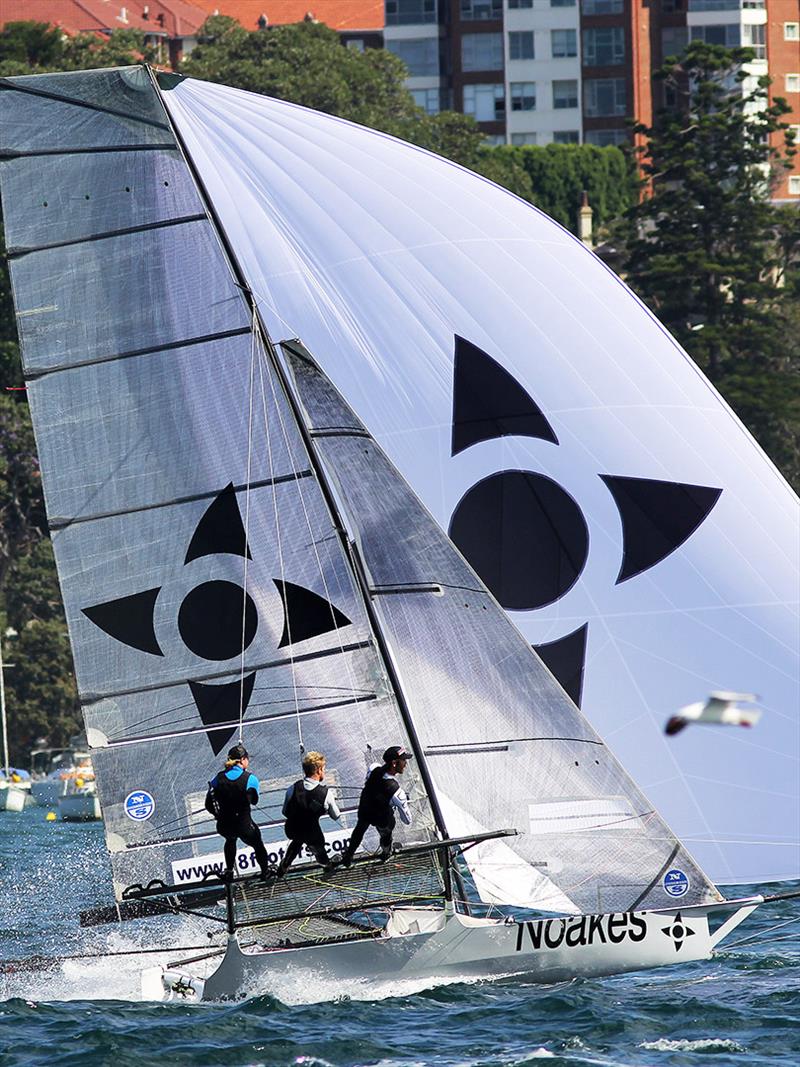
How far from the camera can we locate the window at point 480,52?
260 feet

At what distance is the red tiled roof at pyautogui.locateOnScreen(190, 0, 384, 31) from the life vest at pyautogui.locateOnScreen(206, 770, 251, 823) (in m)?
82.5

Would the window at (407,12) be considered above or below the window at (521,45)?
above

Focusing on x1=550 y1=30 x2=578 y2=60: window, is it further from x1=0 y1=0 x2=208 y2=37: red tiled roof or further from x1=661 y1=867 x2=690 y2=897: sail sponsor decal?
x1=661 y1=867 x2=690 y2=897: sail sponsor decal

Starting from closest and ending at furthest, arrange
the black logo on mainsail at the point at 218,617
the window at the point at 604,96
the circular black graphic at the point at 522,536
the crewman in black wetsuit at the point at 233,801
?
the crewman in black wetsuit at the point at 233,801 → the circular black graphic at the point at 522,536 → the black logo on mainsail at the point at 218,617 → the window at the point at 604,96

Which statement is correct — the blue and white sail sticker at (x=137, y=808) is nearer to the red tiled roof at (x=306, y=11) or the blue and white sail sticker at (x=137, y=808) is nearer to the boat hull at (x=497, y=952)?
the boat hull at (x=497, y=952)

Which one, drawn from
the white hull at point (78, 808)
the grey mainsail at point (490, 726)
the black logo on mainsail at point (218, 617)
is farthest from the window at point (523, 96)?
the grey mainsail at point (490, 726)

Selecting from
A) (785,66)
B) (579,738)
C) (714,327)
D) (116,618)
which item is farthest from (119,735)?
(785,66)

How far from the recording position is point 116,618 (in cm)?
1334

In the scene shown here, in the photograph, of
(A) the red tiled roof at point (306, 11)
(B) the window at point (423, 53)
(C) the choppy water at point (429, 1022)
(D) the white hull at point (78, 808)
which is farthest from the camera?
(A) the red tiled roof at point (306, 11)

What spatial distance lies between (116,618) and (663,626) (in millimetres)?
3696

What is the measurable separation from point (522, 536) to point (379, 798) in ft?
6.74

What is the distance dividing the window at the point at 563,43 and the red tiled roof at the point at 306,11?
1537 cm

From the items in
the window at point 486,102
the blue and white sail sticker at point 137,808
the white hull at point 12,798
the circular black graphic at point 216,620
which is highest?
the window at point 486,102

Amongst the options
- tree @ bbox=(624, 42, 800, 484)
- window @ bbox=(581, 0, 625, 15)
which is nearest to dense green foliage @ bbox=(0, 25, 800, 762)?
tree @ bbox=(624, 42, 800, 484)
